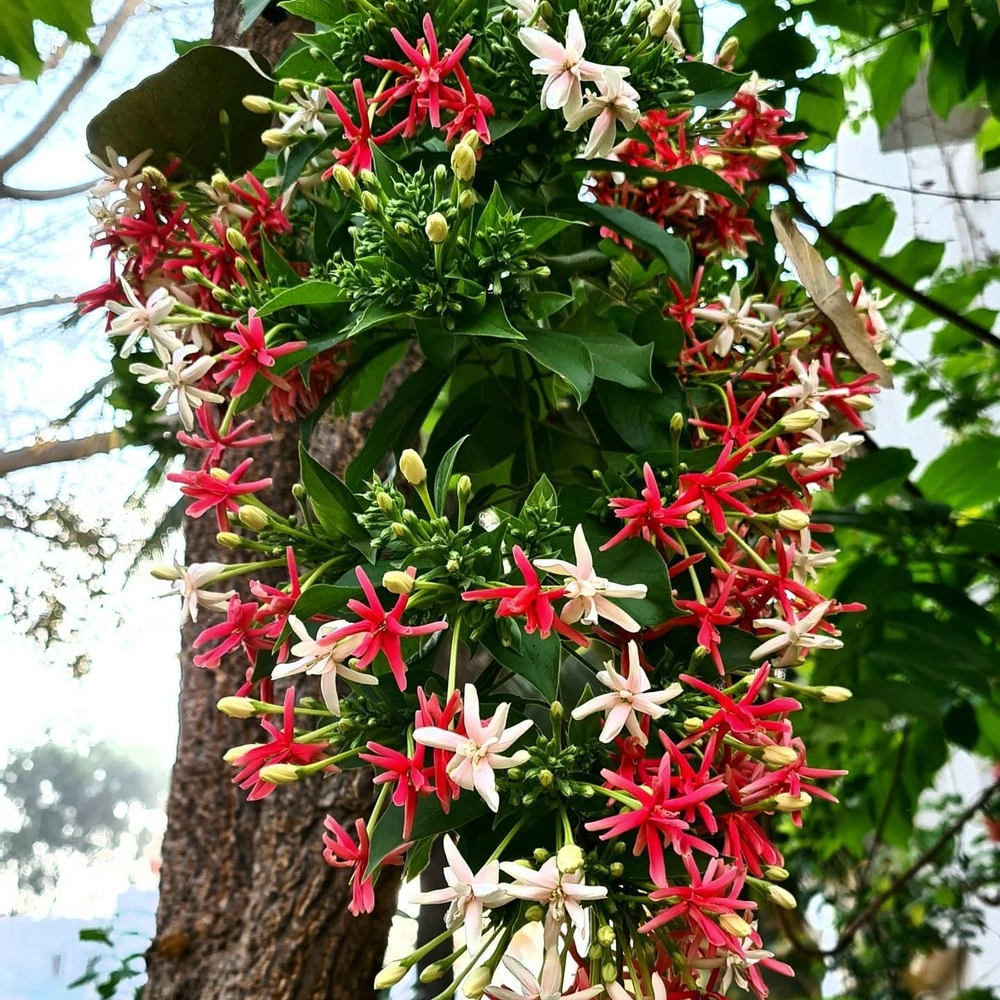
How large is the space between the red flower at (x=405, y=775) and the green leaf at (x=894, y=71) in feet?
2.43

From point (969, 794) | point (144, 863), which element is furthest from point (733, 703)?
point (969, 794)

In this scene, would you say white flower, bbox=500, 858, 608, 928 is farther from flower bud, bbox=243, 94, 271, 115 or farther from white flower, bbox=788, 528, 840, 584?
flower bud, bbox=243, 94, 271, 115

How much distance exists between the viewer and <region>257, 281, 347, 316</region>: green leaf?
0.37m

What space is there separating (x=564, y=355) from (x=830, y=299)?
0.53 ft

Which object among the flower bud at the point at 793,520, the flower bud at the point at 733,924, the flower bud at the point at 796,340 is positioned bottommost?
the flower bud at the point at 733,924

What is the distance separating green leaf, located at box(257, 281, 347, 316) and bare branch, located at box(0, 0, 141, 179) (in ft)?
2.08

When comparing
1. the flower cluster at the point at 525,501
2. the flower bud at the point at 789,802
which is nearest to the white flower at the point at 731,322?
the flower cluster at the point at 525,501

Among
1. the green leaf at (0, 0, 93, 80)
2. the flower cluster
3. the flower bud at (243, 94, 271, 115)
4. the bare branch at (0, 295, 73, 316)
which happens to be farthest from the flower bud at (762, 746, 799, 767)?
the bare branch at (0, 295, 73, 316)

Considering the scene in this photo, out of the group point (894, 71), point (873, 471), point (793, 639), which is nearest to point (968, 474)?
point (873, 471)

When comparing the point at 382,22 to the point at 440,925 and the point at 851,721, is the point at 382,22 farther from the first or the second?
the point at 440,925

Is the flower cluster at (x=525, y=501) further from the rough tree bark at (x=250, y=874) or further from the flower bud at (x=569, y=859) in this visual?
the rough tree bark at (x=250, y=874)

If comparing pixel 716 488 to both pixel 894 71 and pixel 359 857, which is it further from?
pixel 894 71

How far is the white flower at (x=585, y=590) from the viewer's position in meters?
0.31

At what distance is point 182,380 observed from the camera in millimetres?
407
